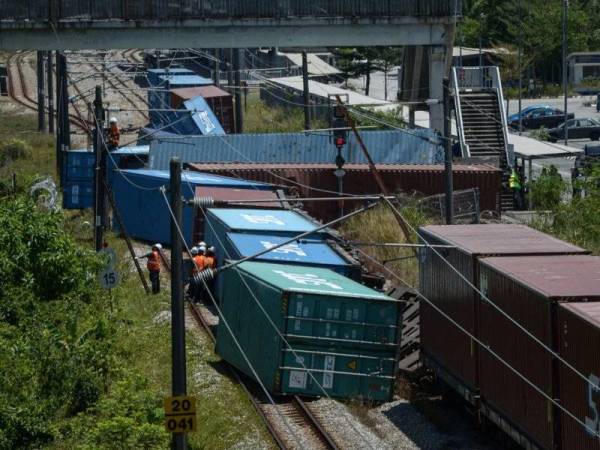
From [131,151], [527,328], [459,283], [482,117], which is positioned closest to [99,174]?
[131,151]

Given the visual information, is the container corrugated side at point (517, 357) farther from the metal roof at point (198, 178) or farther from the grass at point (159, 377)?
the metal roof at point (198, 178)

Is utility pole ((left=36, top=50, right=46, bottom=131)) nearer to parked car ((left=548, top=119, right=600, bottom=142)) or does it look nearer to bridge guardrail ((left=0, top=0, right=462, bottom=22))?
bridge guardrail ((left=0, top=0, right=462, bottom=22))

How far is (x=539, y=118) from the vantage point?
64.9 metres

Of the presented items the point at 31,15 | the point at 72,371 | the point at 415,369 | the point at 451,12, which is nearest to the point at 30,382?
the point at 72,371

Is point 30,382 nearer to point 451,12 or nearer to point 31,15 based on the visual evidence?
point 31,15

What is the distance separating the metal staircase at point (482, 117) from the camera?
42688 mm

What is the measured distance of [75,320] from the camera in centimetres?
2528

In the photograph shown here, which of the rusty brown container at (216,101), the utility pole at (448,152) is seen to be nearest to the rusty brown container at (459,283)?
the utility pole at (448,152)

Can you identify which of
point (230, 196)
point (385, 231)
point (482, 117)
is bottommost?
point (385, 231)

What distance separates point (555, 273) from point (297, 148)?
27.1 meters

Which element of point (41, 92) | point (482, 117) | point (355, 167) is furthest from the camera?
point (41, 92)

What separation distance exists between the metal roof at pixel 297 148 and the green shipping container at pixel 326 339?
828 inches

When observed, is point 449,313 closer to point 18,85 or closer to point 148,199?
point 148,199

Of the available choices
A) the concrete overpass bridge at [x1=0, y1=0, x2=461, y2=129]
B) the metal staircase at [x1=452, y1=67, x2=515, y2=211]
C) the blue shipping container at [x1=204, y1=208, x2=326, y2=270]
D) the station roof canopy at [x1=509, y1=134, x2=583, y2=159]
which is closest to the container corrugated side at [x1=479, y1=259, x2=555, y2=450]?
the blue shipping container at [x1=204, y1=208, x2=326, y2=270]
